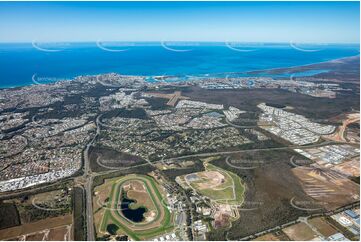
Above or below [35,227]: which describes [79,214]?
above

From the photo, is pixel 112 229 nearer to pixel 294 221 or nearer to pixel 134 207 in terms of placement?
pixel 134 207

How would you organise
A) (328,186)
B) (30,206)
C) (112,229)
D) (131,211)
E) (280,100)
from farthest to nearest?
(280,100) < (328,186) < (30,206) < (131,211) < (112,229)

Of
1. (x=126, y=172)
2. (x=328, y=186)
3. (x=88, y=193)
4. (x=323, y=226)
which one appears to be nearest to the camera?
(x=323, y=226)

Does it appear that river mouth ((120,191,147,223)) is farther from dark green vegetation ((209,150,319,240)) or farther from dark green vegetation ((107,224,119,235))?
dark green vegetation ((209,150,319,240))

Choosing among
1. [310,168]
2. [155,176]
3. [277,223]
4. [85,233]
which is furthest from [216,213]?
[310,168]

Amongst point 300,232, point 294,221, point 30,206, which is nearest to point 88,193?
point 30,206
